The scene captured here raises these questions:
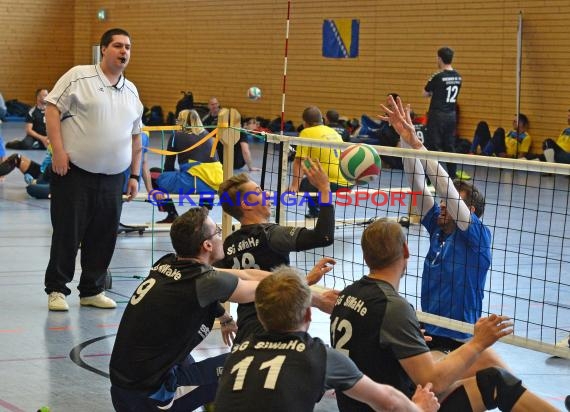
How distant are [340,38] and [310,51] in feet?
3.81

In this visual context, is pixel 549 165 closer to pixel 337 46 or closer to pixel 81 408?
pixel 81 408

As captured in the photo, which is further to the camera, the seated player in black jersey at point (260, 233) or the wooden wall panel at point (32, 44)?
the wooden wall panel at point (32, 44)

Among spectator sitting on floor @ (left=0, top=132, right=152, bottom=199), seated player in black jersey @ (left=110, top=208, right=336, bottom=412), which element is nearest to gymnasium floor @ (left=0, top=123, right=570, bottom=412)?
seated player in black jersey @ (left=110, top=208, right=336, bottom=412)

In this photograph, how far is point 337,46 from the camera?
73.8 ft

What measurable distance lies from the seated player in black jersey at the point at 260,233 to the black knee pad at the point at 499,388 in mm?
1209

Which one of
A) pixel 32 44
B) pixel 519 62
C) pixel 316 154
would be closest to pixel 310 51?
pixel 519 62

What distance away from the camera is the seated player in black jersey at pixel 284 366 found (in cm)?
326

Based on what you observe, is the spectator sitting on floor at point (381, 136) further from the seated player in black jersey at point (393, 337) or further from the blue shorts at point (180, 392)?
the seated player in black jersey at point (393, 337)

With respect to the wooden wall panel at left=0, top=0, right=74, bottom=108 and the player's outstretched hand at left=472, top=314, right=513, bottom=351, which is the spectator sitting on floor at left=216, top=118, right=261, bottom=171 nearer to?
the player's outstretched hand at left=472, top=314, right=513, bottom=351

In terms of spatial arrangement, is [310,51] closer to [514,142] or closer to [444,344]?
[514,142]

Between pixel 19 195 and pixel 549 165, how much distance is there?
32.7 ft

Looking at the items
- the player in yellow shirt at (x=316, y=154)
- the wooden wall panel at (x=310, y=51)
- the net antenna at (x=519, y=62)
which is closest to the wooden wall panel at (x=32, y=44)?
the wooden wall panel at (x=310, y=51)

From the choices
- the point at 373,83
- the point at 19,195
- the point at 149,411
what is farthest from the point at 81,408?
the point at 373,83

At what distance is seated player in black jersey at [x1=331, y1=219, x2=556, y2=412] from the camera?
12.5ft
